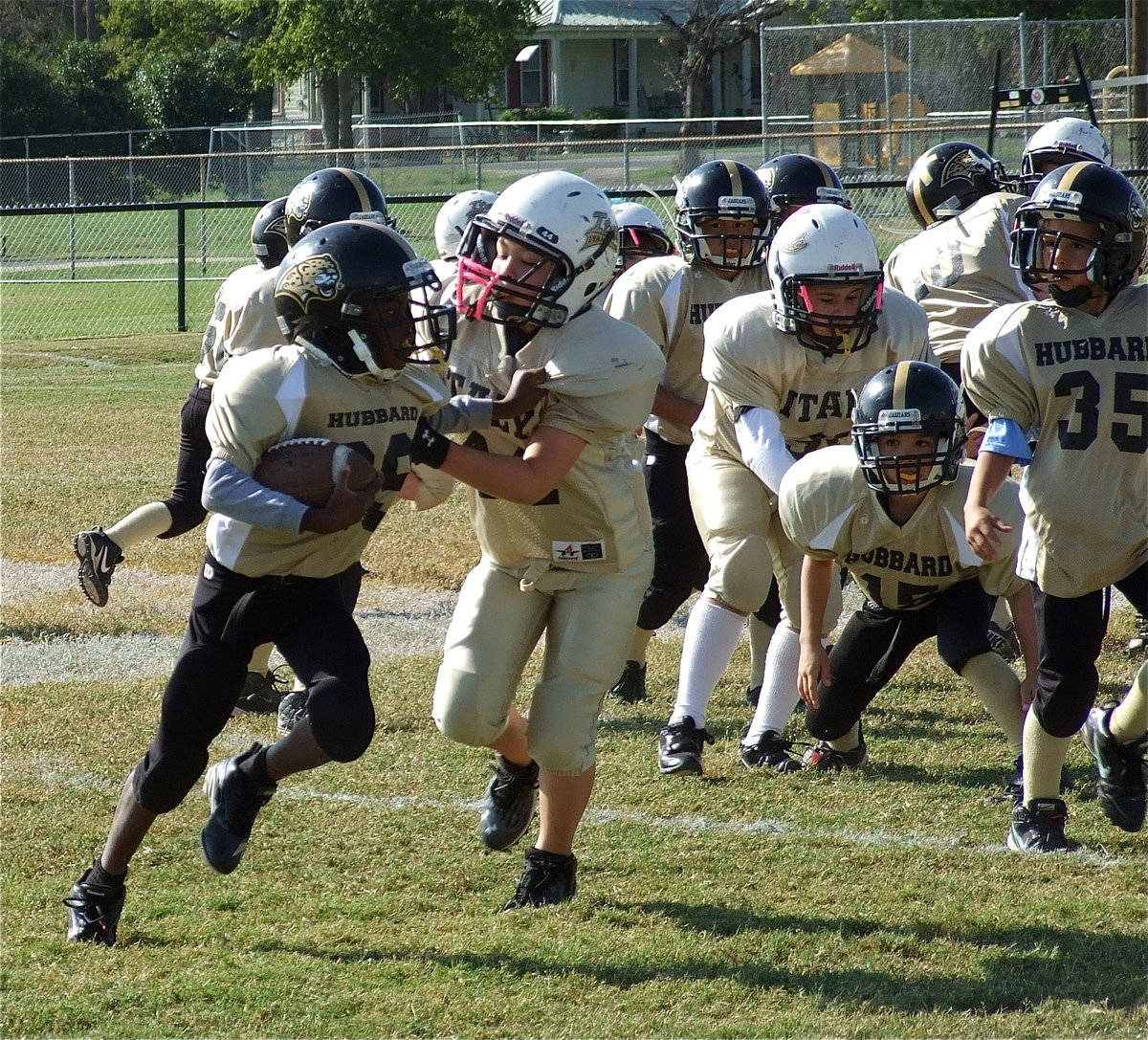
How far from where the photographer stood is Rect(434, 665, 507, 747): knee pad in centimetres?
384

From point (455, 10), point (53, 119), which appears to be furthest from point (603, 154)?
point (53, 119)

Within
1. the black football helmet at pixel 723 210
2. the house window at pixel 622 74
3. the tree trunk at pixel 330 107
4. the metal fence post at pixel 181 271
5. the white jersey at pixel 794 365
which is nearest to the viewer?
the white jersey at pixel 794 365

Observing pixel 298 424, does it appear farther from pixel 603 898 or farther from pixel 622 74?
pixel 622 74

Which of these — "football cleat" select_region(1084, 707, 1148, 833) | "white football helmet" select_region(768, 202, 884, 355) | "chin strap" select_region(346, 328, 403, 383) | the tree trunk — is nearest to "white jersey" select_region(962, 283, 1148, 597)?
"football cleat" select_region(1084, 707, 1148, 833)

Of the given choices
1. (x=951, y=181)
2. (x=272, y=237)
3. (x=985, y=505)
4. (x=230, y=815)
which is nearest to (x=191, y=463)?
(x=272, y=237)

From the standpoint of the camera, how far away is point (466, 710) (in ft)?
12.6

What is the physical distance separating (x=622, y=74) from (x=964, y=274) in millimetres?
38852

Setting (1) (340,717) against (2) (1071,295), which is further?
(2) (1071,295)

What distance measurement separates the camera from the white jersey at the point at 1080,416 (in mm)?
3910

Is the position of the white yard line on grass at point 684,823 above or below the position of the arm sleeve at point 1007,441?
below

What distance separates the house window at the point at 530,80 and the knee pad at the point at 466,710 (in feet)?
134

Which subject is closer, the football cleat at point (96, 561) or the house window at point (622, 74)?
the football cleat at point (96, 561)

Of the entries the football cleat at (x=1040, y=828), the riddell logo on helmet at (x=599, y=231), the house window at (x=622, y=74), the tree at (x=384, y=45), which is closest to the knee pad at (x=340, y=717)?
the riddell logo on helmet at (x=599, y=231)

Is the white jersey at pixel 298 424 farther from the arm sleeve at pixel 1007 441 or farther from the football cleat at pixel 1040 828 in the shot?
the football cleat at pixel 1040 828
